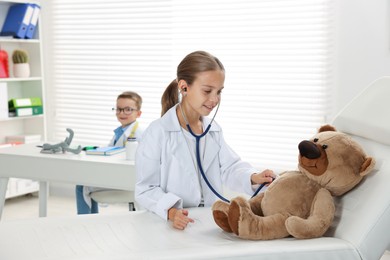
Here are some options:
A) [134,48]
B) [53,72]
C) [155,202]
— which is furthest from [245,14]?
[155,202]

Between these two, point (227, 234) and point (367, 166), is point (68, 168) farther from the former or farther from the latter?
point (367, 166)

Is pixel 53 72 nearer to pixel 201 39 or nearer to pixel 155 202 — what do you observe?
pixel 201 39

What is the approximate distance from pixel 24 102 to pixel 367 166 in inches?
127

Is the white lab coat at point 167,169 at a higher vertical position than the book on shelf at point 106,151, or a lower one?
higher

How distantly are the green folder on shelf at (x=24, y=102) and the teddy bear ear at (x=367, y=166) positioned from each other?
3171mm

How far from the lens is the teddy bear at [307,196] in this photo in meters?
1.65

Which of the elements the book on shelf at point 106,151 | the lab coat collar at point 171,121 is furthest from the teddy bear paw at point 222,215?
the book on shelf at point 106,151

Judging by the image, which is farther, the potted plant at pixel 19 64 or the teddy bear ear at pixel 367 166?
the potted plant at pixel 19 64

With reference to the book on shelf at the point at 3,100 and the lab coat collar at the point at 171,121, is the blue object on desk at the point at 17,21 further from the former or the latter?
the lab coat collar at the point at 171,121

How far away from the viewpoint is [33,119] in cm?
460

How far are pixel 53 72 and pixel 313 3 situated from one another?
84.6 inches

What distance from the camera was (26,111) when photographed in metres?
4.34

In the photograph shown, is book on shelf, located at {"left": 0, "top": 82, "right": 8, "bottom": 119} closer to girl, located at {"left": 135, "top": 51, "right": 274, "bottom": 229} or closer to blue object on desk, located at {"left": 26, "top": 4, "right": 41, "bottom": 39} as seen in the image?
blue object on desk, located at {"left": 26, "top": 4, "right": 41, "bottom": 39}

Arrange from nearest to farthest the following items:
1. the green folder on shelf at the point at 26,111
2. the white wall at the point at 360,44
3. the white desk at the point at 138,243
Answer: the white desk at the point at 138,243
the white wall at the point at 360,44
the green folder on shelf at the point at 26,111
